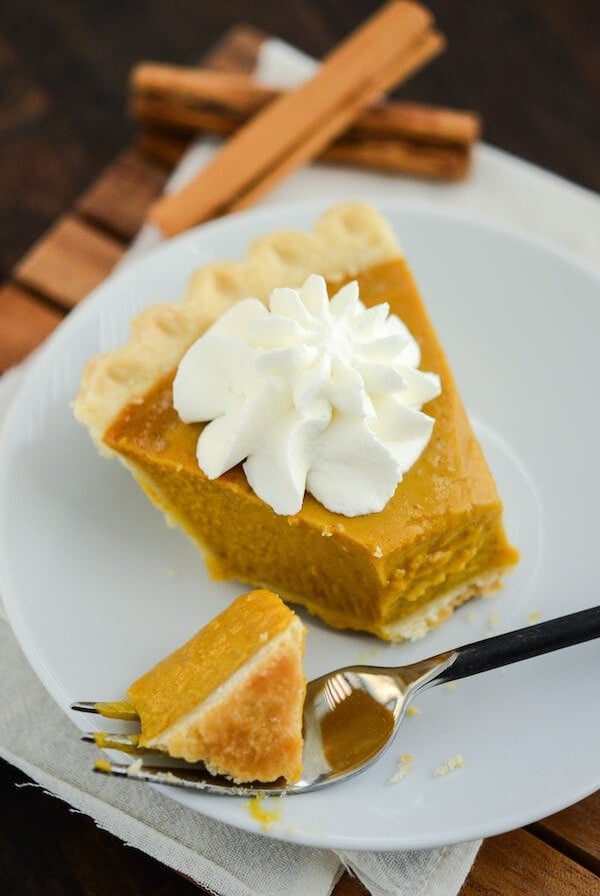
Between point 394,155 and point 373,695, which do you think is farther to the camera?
point 394,155

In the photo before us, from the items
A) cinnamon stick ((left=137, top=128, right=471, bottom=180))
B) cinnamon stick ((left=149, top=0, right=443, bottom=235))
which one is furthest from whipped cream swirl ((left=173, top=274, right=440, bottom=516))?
cinnamon stick ((left=137, top=128, right=471, bottom=180))

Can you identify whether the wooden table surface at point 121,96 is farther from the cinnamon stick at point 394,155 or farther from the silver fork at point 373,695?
the silver fork at point 373,695

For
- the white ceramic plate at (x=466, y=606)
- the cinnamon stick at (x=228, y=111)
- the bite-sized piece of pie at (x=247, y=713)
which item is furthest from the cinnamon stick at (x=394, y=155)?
the bite-sized piece of pie at (x=247, y=713)

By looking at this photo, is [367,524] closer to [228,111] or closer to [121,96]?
[228,111]

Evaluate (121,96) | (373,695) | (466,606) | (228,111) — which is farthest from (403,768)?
(121,96)

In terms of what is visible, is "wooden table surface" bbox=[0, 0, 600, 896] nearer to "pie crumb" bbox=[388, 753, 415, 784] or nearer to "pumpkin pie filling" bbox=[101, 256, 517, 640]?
"pumpkin pie filling" bbox=[101, 256, 517, 640]
